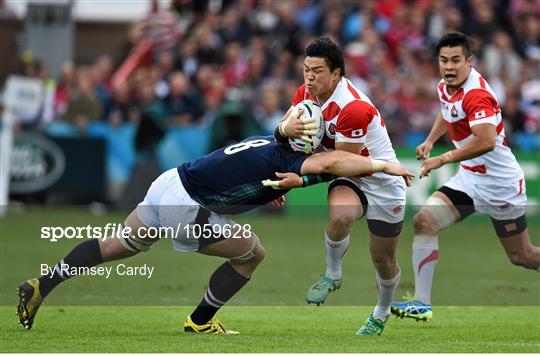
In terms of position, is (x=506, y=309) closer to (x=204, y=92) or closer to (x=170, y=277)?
(x=170, y=277)

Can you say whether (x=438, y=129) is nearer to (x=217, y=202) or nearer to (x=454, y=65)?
(x=454, y=65)

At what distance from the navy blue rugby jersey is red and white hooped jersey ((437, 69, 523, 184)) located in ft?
6.40

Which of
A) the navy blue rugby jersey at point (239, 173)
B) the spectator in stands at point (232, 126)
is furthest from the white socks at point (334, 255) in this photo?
the spectator in stands at point (232, 126)

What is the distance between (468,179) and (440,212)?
1.54 feet

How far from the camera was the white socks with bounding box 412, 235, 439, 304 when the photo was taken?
1109 centimetres

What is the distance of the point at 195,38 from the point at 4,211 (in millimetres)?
5667

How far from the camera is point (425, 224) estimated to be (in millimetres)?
11094

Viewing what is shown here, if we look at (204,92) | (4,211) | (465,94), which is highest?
(465,94)

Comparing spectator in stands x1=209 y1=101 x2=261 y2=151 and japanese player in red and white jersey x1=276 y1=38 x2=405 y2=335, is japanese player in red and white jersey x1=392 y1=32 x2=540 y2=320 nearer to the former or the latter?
japanese player in red and white jersey x1=276 y1=38 x2=405 y2=335

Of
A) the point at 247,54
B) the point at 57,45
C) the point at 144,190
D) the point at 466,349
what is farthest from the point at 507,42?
the point at 466,349

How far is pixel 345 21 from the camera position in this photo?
79.4ft

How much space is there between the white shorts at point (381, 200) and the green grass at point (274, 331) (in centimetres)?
99

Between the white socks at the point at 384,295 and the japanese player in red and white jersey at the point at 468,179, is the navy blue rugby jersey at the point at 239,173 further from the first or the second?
the japanese player in red and white jersey at the point at 468,179

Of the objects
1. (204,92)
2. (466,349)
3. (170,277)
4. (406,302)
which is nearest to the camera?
(466,349)
